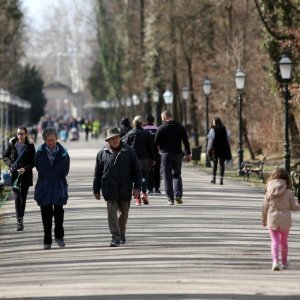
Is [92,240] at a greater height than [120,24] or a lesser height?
lesser

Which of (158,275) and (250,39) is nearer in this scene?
(158,275)

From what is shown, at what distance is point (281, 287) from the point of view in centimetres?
1211

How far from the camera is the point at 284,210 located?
1382 centimetres

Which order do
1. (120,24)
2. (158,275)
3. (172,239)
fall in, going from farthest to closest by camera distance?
1. (120,24)
2. (172,239)
3. (158,275)

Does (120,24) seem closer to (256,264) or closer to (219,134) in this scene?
(219,134)

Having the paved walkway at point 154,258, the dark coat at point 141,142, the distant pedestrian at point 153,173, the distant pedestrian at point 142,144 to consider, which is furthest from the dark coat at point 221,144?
the paved walkway at point 154,258

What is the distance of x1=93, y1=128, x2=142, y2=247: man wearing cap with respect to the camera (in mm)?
15750

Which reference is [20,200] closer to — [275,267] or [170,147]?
[170,147]

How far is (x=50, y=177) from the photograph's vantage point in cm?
1579

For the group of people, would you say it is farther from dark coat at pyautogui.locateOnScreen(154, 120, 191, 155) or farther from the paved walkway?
dark coat at pyautogui.locateOnScreen(154, 120, 191, 155)

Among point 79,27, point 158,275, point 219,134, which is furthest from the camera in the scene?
point 79,27

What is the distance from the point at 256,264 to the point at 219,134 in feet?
49.5

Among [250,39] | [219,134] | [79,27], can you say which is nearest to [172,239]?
[219,134]

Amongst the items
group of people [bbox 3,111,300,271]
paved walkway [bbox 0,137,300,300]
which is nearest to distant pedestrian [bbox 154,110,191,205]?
paved walkway [bbox 0,137,300,300]
